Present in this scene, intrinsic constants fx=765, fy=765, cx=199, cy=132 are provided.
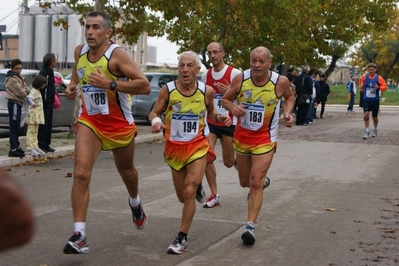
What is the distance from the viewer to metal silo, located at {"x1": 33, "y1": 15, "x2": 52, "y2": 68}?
26.6m

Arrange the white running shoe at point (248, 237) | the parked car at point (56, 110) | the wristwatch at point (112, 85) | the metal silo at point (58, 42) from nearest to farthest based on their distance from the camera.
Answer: the wristwatch at point (112, 85) < the white running shoe at point (248, 237) < the parked car at point (56, 110) < the metal silo at point (58, 42)

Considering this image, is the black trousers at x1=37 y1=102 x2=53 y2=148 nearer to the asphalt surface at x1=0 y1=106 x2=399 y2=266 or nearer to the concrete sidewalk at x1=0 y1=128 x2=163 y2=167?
the concrete sidewalk at x1=0 y1=128 x2=163 y2=167

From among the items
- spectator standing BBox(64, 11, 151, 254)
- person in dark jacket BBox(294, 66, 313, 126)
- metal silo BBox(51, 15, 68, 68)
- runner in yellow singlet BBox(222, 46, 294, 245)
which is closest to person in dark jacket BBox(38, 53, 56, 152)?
runner in yellow singlet BBox(222, 46, 294, 245)

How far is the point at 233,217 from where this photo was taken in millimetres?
8375

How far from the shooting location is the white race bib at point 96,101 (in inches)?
260

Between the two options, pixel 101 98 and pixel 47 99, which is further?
pixel 47 99

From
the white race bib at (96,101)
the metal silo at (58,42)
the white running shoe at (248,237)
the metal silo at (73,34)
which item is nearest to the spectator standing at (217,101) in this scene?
the white running shoe at (248,237)

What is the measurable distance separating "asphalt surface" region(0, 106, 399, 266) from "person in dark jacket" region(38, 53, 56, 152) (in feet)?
1.39

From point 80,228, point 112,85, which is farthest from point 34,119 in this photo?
point 80,228

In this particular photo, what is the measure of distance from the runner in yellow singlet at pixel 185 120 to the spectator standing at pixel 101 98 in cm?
37

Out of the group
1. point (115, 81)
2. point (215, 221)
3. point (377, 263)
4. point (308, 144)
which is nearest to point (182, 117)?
point (115, 81)

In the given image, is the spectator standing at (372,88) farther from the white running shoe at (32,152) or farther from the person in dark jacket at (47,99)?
the white running shoe at (32,152)

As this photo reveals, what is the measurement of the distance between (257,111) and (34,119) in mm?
7010

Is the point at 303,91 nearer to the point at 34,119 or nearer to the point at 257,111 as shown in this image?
the point at 34,119
